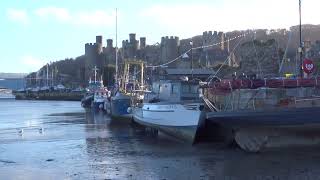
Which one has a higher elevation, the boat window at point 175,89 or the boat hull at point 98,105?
the boat window at point 175,89

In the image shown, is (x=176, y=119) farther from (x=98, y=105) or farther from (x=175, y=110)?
(x=98, y=105)

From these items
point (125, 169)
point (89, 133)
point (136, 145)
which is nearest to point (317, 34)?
point (89, 133)

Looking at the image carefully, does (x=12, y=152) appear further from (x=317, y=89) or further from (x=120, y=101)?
(x=120, y=101)

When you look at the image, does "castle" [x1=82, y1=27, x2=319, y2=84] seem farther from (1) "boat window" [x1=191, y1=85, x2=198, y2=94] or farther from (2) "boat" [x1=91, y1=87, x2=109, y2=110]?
(1) "boat window" [x1=191, y1=85, x2=198, y2=94]

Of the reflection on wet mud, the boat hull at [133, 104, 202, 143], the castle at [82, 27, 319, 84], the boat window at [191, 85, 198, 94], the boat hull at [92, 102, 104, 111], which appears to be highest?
the castle at [82, 27, 319, 84]

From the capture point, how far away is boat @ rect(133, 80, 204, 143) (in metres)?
29.0


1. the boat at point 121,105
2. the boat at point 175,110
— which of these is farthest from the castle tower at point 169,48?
the boat at point 175,110

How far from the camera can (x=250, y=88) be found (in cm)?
2711

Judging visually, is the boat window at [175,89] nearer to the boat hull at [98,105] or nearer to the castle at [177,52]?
the castle at [177,52]

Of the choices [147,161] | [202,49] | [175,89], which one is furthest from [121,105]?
[202,49]

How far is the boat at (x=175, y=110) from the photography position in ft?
95.0

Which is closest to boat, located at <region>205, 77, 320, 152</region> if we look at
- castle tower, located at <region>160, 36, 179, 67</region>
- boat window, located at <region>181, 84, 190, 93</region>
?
boat window, located at <region>181, 84, 190, 93</region>

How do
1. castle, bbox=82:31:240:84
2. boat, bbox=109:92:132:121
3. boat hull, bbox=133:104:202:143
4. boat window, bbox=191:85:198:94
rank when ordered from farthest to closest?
castle, bbox=82:31:240:84
boat, bbox=109:92:132:121
boat window, bbox=191:85:198:94
boat hull, bbox=133:104:202:143

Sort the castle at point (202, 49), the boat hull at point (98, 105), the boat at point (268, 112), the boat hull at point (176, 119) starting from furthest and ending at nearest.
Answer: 1. the boat hull at point (98, 105)
2. the castle at point (202, 49)
3. the boat hull at point (176, 119)
4. the boat at point (268, 112)
